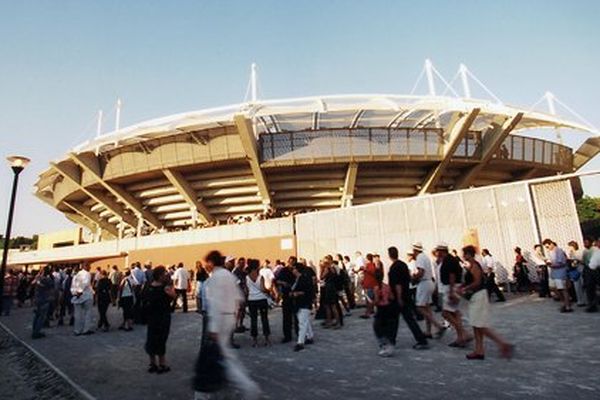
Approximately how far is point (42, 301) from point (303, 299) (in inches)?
277

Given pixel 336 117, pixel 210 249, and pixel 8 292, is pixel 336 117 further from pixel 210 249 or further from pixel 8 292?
pixel 8 292

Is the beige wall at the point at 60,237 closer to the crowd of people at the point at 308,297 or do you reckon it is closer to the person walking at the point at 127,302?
the crowd of people at the point at 308,297

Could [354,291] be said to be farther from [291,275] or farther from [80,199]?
[80,199]

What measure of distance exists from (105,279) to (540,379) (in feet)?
33.3

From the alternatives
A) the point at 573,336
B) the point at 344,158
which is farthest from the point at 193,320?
the point at 344,158

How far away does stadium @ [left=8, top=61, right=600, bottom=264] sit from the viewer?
71.4ft

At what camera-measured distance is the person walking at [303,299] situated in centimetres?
709

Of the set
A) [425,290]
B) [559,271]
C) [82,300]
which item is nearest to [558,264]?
[559,271]

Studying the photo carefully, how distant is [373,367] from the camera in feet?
17.3

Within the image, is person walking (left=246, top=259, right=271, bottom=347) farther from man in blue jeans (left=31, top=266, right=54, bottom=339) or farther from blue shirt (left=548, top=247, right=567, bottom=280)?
blue shirt (left=548, top=247, right=567, bottom=280)

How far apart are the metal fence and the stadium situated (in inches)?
126

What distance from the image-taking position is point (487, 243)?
14.2 meters

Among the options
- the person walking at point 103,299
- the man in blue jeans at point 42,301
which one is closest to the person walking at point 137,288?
the person walking at point 103,299

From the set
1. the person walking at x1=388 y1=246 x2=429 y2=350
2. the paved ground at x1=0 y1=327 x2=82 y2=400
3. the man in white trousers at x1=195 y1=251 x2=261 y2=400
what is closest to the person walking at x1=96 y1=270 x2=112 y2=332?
the paved ground at x1=0 y1=327 x2=82 y2=400
